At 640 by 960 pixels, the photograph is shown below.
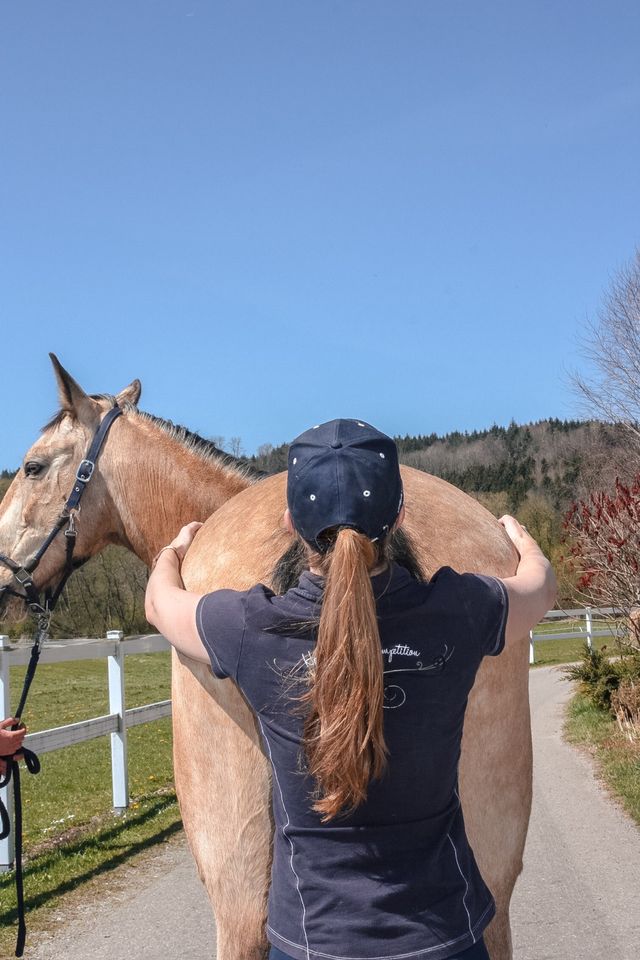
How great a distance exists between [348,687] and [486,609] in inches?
15.7

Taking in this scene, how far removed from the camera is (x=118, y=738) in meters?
8.18

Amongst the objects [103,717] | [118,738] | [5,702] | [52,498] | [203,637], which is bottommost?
[118,738]

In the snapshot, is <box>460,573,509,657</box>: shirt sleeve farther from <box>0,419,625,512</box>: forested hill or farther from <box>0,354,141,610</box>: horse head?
<box>0,419,625,512</box>: forested hill

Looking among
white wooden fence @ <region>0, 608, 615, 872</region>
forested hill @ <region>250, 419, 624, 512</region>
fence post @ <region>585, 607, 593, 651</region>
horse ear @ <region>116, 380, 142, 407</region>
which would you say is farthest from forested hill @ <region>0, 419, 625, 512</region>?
horse ear @ <region>116, 380, 142, 407</region>

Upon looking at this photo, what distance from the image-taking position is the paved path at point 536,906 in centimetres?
464

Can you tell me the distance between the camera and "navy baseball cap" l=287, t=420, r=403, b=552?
6.06 ft

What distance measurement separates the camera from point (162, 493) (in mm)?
3926

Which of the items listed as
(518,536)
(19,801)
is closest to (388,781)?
(518,536)

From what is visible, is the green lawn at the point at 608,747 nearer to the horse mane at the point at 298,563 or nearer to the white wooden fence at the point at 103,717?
the white wooden fence at the point at 103,717

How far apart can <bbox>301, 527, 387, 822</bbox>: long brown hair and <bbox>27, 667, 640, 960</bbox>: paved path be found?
344 centimetres

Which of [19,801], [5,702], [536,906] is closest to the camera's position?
[19,801]

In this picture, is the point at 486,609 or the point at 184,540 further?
the point at 184,540

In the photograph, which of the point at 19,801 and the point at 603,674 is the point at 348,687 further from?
the point at 603,674

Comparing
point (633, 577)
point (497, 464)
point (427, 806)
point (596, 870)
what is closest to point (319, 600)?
point (427, 806)
